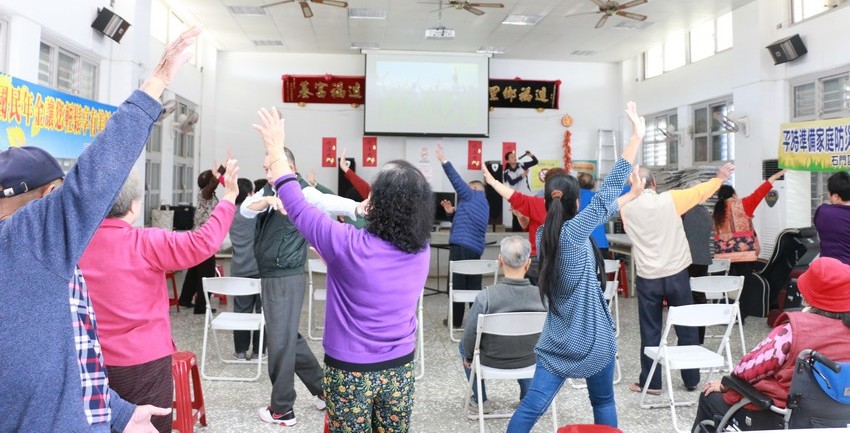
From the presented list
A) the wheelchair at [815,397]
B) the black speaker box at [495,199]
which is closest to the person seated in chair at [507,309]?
the wheelchair at [815,397]

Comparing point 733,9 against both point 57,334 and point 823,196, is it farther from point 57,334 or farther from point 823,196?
point 57,334

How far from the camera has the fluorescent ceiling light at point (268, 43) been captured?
32.1ft

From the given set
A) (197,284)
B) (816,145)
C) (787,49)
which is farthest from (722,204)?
(197,284)

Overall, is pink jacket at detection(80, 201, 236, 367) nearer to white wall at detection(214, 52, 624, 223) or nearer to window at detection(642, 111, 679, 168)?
white wall at detection(214, 52, 624, 223)

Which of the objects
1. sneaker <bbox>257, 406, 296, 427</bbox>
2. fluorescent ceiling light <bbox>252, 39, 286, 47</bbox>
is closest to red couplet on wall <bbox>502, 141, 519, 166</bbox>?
fluorescent ceiling light <bbox>252, 39, 286, 47</bbox>

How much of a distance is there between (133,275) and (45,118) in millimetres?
3527

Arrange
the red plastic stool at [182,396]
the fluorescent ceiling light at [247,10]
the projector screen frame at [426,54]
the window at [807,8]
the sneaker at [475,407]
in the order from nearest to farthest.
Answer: the red plastic stool at [182,396] < the sneaker at [475,407] < the window at [807,8] < the fluorescent ceiling light at [247,10] < the projector screen frame at [426,54]

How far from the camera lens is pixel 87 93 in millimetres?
6367

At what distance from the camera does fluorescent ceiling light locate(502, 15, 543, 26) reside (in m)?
8.30

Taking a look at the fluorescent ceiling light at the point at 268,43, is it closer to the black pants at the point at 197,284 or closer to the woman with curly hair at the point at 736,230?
the black pants at the point at 197,284

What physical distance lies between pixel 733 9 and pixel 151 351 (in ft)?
28.2

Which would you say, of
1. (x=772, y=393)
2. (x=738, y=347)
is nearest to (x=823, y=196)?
(x=738, y=347)

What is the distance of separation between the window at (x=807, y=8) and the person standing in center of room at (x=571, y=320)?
241 inches

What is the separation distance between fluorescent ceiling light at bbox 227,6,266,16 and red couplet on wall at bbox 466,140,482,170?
4545 mm
